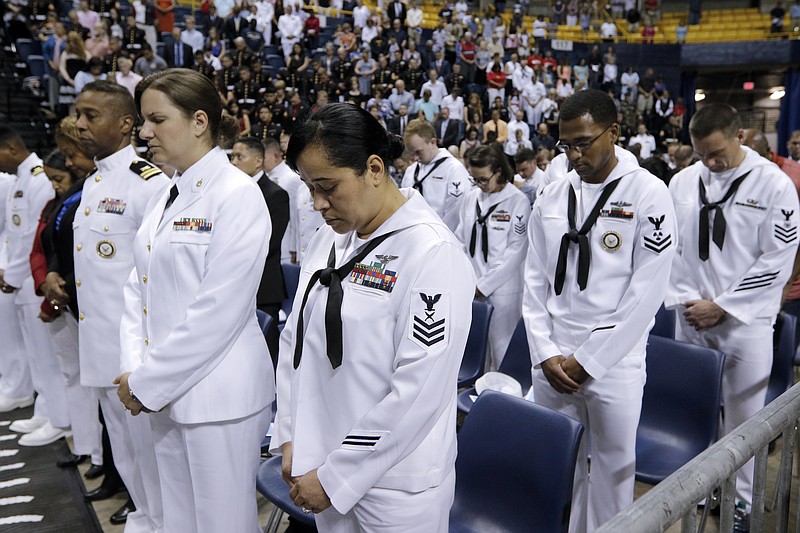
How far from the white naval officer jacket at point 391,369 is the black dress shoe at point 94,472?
2417 millimetres

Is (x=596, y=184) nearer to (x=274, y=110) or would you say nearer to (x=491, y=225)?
(x=491, y=225)

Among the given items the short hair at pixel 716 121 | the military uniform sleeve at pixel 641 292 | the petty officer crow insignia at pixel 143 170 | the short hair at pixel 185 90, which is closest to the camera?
the short hair at pixel 185 90

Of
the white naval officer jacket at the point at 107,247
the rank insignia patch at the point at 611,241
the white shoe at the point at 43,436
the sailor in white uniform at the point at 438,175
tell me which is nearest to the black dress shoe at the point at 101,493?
the white naval officer jacket at the point at 107,247

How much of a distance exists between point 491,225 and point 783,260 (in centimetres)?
201

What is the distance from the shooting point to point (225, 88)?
1141cm

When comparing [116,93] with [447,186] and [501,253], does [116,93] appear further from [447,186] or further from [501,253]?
[447,186]

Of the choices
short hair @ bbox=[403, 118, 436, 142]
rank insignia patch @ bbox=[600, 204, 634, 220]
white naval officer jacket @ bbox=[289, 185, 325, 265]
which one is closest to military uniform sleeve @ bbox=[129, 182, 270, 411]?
rank insignia patch @ bbox=[600, 204, 634, 220]

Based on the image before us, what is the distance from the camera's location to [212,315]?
6.83 feet

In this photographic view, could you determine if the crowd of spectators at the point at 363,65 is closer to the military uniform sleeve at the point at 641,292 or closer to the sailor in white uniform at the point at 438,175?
the sailor in white uniform at the point at 438,175

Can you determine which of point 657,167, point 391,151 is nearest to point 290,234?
point 657,167

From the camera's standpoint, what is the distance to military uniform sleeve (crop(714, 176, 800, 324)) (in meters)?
3.09

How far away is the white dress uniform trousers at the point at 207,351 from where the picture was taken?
6.88ft

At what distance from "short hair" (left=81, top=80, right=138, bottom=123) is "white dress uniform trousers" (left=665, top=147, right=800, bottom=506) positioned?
2.75 metres

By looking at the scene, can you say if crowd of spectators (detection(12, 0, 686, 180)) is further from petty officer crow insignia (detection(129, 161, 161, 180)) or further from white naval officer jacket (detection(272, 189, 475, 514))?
white naval officer jacket (detection(272, 189, 475, 514))
